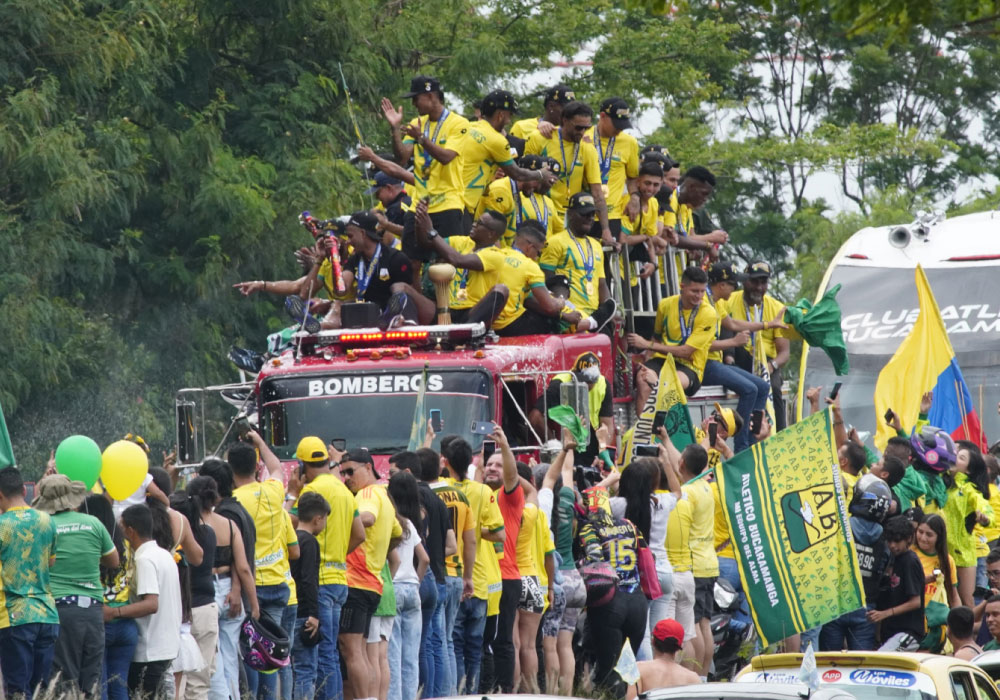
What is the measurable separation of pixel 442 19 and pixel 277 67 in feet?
13.1

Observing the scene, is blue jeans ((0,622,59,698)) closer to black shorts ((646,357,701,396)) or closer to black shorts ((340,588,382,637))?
black shorts ((340,588,382,637))

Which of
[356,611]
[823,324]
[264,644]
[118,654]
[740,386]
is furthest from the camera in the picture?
[823,324]

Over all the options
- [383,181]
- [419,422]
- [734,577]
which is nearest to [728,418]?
[734,577]

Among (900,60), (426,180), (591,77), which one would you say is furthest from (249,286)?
(900,60)

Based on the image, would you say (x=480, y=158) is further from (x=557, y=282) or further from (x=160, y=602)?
(x=160, y=602)

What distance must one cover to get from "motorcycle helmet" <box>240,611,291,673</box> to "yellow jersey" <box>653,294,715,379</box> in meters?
6.80

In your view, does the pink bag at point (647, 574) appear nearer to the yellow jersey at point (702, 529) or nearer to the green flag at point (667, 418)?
the yellow jersey at point (702, 529)

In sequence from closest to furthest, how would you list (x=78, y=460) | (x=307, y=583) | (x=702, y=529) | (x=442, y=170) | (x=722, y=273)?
(x=78, y=460) < (x=307, y=583) < (x=702, y=529) < (x=442, y=170) < (x=722, y=273)

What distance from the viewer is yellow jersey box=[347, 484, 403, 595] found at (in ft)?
36.4

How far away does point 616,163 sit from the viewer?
16.8m

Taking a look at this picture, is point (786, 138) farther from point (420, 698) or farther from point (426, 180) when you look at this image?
point (420, 698)

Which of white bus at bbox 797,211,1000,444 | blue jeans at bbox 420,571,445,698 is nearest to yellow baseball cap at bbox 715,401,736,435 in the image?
white bus at bbox 797,211,1000,444

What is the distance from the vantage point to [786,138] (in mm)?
33469

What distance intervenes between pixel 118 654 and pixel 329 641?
1473 mm
